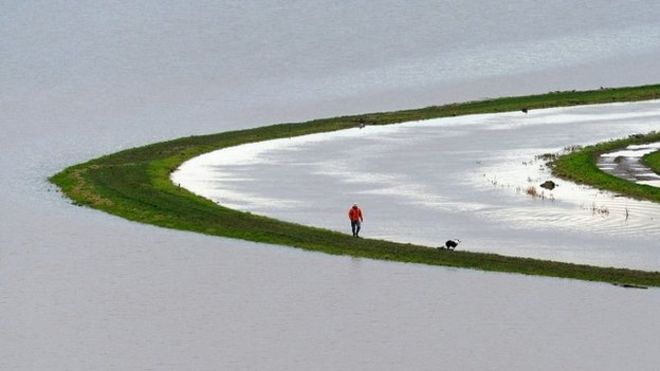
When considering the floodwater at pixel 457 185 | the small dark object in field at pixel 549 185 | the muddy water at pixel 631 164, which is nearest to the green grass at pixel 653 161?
the muddy water at pixel 631 164

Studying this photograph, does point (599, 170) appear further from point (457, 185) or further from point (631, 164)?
point (457, 185)

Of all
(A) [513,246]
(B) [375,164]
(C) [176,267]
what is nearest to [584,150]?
(B) [375,164]

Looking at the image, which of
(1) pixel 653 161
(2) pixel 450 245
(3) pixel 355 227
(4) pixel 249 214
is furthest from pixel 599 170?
(2) pixel 450 245

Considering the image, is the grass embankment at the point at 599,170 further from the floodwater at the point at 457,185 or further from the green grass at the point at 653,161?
the floodwater at the point at 457,185

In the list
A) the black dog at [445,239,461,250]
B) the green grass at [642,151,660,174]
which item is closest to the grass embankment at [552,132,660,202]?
the green grass at [642,151,660,174]

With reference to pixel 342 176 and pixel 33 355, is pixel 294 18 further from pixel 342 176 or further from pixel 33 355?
pixel 33 355

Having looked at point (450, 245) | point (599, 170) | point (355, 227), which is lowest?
point (450, 245)

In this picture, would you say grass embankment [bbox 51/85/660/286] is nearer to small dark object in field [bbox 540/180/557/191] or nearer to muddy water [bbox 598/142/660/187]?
small dark object in field [bbox 540/180/557/191]
